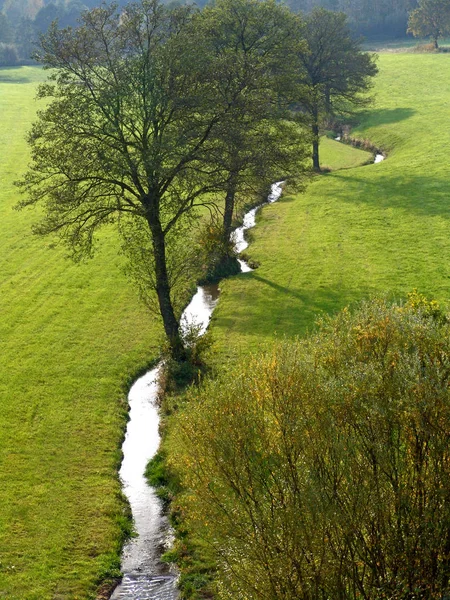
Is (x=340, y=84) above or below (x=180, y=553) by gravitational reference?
above

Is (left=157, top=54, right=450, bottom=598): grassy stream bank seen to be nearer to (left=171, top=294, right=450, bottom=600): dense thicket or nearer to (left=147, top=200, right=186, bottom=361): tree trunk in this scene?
(left=147, top=200, right=186, bottom=361): tree trunk

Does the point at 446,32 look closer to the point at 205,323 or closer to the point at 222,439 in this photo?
the point at 205,323

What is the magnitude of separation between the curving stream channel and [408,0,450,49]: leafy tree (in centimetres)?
11023

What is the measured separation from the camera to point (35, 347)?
125ft

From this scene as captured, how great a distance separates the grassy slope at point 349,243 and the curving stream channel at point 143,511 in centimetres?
472

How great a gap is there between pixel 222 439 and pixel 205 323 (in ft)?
82.8

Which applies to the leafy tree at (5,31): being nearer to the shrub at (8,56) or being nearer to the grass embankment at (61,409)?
the shrub at (8,56)

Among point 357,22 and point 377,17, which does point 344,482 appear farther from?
point 377,17

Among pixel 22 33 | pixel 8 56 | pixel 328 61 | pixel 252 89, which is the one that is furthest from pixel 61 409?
pixel 22 33

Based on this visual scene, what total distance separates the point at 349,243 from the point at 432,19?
95943 mm

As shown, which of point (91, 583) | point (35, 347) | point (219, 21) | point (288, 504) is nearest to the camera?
point (288, 504)

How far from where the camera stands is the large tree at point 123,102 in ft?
106

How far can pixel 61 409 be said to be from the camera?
32188mm

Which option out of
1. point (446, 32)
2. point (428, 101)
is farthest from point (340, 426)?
point (446, 32)
